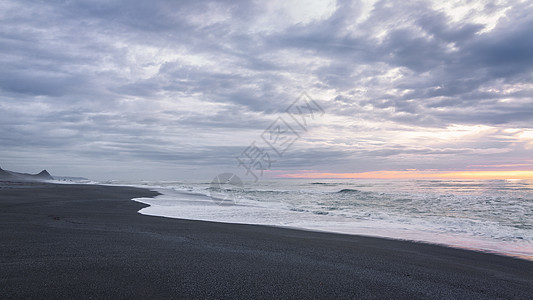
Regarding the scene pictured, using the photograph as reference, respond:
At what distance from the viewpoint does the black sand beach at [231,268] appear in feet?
11.5

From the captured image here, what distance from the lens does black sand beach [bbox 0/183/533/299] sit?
3500 mm

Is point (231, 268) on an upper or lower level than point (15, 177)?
lower

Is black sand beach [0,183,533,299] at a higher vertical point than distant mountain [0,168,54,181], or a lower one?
lower

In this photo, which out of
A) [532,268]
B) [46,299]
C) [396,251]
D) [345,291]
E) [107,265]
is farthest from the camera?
[396,251]

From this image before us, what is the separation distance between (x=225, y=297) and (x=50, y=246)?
12.2 feet

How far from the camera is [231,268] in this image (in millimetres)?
4449

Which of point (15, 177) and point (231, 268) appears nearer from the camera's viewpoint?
point (231, 268)

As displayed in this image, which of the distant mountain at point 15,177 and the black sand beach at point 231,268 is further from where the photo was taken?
the distant mountain at point 15,177

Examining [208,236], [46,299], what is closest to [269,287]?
[46,299]

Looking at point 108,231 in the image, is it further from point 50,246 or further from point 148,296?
point 148,296

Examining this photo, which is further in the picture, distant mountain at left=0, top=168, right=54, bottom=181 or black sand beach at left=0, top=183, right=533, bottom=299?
distant mountain at left=0, top=168, right=54, bottom=181

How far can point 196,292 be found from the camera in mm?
3414

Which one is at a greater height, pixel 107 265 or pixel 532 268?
pixel 107 265

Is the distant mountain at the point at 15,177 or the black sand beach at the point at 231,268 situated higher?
the distant mountain at the point at 15,177
